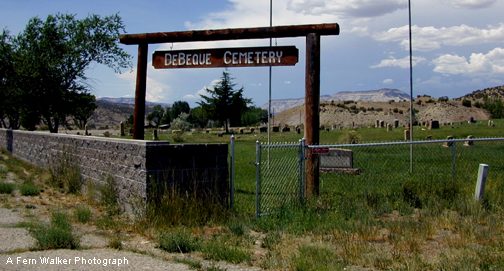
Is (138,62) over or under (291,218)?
over

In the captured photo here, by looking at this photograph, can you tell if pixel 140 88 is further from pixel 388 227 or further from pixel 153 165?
pixel 388 227

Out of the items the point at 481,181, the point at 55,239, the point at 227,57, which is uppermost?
the point at 227,57

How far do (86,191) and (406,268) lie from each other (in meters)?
7.90

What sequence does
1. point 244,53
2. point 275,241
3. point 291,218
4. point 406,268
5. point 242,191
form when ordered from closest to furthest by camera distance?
point 406,268
point 275,241
point 291,218
point 244,53
point 242,191

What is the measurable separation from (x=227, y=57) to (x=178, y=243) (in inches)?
227

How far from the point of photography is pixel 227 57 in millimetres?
12398

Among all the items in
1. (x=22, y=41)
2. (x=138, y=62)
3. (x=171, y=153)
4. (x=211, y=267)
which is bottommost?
(x=211, y=267)

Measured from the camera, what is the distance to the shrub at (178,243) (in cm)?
753

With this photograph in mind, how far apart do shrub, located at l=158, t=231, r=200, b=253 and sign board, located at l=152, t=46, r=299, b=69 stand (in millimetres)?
5235

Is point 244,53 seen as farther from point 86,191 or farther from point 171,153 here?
point 86,191

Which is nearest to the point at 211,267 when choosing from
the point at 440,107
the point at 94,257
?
the point at 94,257

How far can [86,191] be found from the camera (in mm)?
12336

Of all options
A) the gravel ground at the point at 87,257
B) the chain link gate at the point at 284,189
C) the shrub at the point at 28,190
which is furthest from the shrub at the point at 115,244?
the shrub at the point at 28,190

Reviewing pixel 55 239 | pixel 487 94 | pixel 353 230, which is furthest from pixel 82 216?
pixel 487 94
